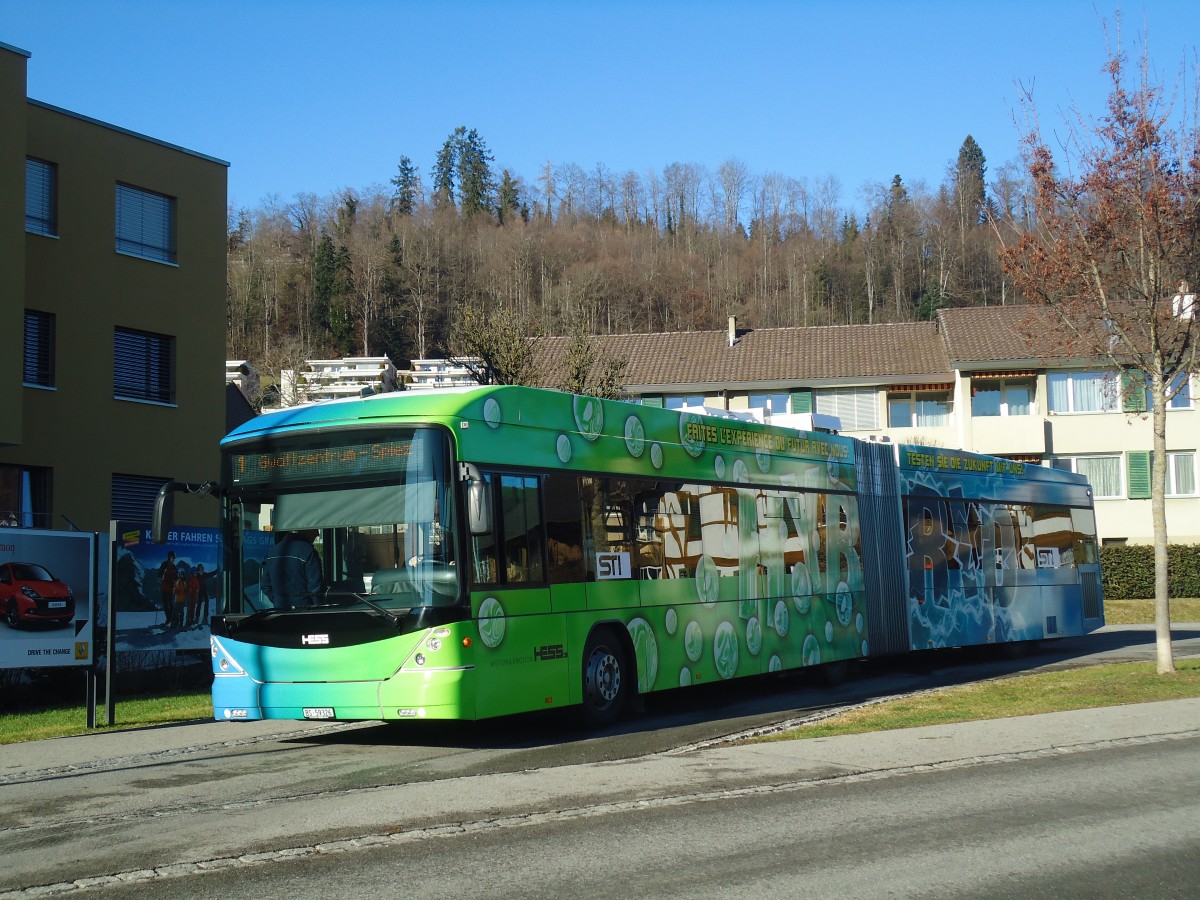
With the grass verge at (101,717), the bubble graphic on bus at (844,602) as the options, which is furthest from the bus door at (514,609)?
the bubble graphic on bus at (844,602)

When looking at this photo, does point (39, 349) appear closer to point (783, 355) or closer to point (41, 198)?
point (41, 198)

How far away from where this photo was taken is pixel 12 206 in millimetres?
21891

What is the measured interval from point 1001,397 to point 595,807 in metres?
43.9

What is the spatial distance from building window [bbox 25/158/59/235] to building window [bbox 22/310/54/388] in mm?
1668

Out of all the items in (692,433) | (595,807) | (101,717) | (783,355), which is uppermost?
(783,355)

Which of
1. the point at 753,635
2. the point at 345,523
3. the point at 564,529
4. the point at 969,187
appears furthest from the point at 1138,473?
the point at 969,187

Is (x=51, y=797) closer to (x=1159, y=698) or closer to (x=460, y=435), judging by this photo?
(x=460, y=435)

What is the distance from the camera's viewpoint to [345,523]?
10.8 m

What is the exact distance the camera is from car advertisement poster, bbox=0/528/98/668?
14.8 metres

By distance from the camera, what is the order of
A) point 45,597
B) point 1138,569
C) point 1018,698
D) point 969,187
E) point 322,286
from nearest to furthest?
point 1018,698
point 45,597
point 1138,569
point 322,286
point 969,187

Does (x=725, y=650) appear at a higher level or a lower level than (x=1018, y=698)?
higher

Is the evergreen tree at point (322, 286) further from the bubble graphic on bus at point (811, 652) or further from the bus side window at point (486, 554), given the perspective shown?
the bus side window at point (486, 554)

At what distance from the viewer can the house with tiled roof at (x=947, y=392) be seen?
154ft

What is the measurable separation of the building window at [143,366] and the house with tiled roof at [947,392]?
1753 cm
